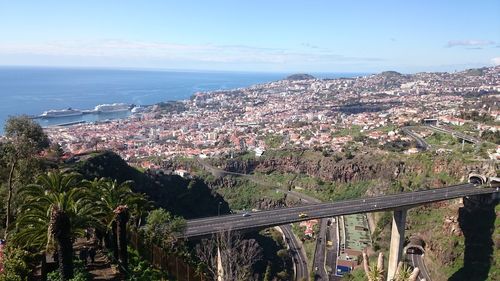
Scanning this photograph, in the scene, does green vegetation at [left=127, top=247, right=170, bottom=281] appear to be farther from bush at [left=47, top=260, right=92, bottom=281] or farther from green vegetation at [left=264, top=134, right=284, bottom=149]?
green vegetation at [left=264, top=134, right=284, bottom=149]

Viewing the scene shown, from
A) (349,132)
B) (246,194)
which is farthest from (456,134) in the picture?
(246,194)

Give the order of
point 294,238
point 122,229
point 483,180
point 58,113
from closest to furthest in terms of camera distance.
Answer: point 122,229, point 483,180, point 294,238, point 58,113

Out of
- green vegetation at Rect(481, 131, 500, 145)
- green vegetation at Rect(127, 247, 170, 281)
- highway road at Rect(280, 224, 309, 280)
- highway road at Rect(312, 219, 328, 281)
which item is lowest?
highway road at Rect(280, 224, 309, 280)

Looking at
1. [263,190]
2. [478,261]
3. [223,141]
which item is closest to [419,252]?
[478,261]

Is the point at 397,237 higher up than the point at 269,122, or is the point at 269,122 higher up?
the point at 397,237

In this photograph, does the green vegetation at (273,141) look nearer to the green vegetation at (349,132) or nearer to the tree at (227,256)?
the green vegetation at (349,132)

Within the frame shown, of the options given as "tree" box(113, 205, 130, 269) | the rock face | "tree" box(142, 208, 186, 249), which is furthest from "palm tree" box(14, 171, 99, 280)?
the rock face

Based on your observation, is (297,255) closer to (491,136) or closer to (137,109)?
(491,136)
